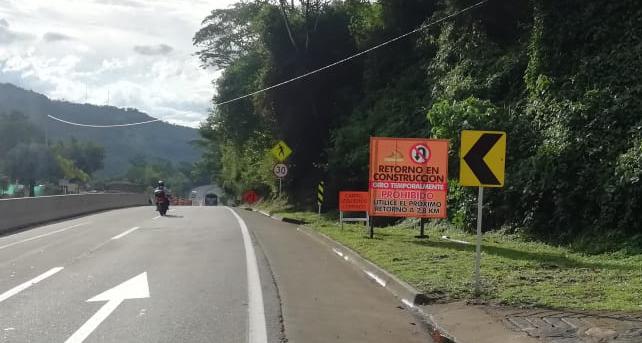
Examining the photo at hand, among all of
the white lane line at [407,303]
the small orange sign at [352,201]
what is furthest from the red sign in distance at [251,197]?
the white lane line at [407,303]

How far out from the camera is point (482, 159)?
9023mm

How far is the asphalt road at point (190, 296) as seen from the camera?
277 inches

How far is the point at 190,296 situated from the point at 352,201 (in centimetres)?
1077

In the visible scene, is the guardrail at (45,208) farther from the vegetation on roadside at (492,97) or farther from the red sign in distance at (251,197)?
the red sign in distance at (251,197)

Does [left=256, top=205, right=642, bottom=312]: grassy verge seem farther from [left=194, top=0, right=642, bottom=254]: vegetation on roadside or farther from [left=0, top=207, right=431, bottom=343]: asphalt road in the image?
[left=194, top=0, right=642, bottom=254]: vegetation on roadside

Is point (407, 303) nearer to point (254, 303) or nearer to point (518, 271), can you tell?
point (254, 303)

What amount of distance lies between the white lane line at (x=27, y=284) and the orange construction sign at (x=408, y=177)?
7.60 meters

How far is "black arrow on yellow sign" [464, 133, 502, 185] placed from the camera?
8.99 meters

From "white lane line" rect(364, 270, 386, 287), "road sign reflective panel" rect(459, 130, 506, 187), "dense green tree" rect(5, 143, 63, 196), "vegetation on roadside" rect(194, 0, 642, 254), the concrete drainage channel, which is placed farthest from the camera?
"dense green tree" rect(5, 143, 63, 196)

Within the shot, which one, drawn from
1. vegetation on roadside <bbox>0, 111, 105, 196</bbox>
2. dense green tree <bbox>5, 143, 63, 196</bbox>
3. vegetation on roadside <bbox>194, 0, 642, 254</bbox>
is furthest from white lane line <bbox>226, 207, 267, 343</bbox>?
dense green tree <bbox>5, 143, 63, 196</bbox>

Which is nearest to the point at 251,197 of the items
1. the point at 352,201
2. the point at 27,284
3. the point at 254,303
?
the point at 352,201

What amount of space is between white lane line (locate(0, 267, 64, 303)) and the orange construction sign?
24.9 feet

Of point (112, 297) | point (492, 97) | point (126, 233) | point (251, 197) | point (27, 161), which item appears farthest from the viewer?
point (27, 161)

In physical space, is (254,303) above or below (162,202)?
below
